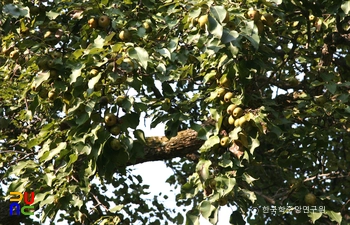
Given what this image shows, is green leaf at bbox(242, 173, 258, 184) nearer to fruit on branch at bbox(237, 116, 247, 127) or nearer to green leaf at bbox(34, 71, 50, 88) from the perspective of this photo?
fruit on branch at bbox(237, 116, 247, 127)

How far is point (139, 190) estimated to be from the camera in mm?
5586

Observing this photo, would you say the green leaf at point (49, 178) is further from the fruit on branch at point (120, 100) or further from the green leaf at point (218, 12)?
the green leaf at point (218, 12)

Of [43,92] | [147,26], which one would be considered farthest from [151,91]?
[43,92]

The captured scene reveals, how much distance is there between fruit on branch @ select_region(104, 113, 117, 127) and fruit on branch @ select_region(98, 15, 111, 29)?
46 centimetres

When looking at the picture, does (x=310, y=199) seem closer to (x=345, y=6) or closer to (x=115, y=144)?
(x=345, y=6)

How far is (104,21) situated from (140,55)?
16.6 inches

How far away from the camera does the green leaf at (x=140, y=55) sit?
2596 millimetres

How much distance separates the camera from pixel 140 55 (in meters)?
2.62

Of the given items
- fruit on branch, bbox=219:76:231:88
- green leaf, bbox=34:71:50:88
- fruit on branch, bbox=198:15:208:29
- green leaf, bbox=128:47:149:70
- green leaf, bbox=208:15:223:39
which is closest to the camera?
green leaf, bbox=208:15:223:39

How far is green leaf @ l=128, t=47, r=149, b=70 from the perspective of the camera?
8.52 ft

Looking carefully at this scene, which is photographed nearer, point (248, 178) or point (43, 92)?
point (248, 178)

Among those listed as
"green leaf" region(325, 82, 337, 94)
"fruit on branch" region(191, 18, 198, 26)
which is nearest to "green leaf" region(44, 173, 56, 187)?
"fruit on branch" region(191, 18, 198, 26)

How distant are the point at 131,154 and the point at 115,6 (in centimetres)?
73

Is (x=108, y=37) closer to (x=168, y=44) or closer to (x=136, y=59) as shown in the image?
(x=136, y=59)
